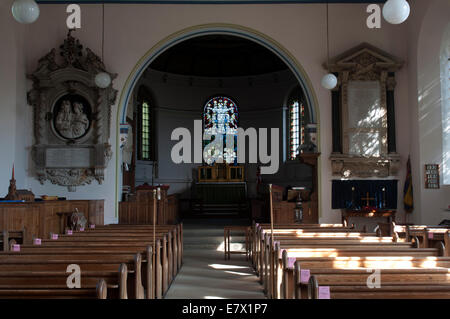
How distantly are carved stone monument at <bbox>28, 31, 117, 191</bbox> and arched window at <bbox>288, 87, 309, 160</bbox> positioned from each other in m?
6.87

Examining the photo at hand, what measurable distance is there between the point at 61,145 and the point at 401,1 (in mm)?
7880

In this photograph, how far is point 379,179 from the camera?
34.3 feet

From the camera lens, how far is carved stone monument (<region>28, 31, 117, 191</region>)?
411 inches

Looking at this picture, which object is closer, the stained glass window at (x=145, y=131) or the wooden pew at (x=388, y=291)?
the wooden pew at (x=388, y=291)

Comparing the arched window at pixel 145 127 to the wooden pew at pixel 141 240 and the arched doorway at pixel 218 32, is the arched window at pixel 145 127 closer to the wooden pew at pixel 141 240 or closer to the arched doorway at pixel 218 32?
the arched doorway at pixel 218 32

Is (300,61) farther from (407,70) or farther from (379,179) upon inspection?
(379,179)

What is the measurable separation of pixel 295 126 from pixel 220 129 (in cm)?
280

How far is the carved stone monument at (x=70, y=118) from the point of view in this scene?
10.4m

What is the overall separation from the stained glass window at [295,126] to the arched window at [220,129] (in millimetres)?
2126

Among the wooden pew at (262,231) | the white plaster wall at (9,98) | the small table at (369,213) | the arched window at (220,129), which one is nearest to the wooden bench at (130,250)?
the wooden pew at (262,231)

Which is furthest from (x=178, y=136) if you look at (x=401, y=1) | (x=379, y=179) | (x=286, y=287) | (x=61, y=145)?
(x=286, y=287)

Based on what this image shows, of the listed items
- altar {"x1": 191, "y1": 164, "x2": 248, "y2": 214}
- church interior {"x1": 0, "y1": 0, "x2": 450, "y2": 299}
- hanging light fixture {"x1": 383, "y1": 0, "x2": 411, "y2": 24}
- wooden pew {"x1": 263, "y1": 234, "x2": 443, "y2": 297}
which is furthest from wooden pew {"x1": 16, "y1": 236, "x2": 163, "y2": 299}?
altar {"x1": 191, "y1": 164, "x2": 248, "y2": 214}

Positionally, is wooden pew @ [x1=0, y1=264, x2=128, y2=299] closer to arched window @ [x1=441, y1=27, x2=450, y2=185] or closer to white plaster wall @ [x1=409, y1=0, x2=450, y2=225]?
white plaster wall @ [x1=409, y1=0, x2=450, y2=225]

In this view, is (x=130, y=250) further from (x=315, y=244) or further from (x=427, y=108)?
(x=427, y=108)
